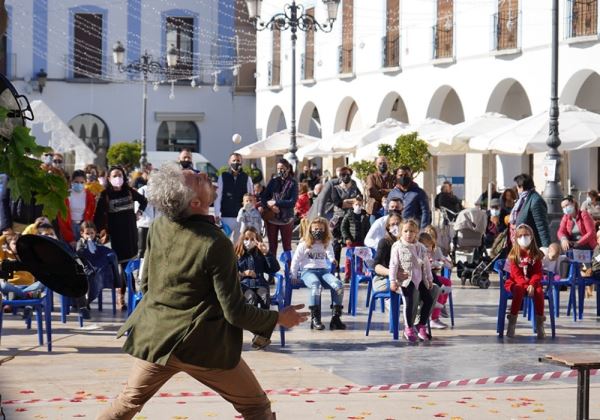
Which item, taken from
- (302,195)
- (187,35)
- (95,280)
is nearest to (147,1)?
(187,35)

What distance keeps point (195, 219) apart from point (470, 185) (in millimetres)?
25691

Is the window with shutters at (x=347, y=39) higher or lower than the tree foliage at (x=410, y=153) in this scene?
higher

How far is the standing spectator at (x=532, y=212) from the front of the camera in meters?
15.4

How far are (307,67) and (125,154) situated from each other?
7465mm

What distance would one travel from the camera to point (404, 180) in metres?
16.3

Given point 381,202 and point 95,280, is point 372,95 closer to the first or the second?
point 381,202

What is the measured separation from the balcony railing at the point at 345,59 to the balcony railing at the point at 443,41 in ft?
17.6

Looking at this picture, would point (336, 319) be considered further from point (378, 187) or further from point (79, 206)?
point (378, 187)

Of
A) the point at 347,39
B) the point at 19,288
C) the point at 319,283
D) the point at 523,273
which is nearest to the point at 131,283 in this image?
the point at 19,288

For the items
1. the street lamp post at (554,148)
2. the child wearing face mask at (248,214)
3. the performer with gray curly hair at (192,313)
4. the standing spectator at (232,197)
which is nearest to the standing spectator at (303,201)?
the street lamp post at (554,148)

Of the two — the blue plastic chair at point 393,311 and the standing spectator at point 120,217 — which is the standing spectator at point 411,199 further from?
the standing spectator at point 120,217

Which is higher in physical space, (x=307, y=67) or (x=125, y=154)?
(x=307, y=67)

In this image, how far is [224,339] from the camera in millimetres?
6117

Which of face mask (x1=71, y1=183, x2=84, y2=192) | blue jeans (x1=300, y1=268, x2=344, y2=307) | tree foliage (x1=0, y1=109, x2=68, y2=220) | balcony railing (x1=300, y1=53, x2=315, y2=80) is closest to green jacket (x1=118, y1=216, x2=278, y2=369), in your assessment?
tree foliage (x1=0, y1=109, x2=68, y2=220)
